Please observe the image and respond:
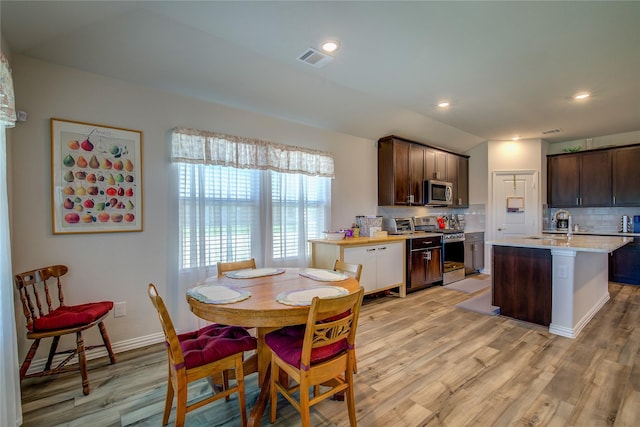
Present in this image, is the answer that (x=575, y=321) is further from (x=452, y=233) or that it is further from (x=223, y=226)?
(x=223, y=226)

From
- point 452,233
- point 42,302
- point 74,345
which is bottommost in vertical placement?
point 74,345

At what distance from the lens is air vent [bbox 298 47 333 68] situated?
2.52 m

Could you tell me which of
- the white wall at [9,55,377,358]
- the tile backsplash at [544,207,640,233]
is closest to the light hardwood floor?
the white wall at [9,55,377,358]

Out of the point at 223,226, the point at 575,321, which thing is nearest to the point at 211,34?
the point at 223,226

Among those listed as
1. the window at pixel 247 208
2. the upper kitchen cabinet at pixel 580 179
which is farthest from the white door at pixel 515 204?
the window at pixel 247 208

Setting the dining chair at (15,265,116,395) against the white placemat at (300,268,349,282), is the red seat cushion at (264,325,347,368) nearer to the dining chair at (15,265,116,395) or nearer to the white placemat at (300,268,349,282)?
the white placemat at (300,268,349,282)

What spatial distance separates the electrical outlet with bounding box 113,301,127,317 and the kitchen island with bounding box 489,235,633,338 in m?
3.92

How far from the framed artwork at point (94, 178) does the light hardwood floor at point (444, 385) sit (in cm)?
119

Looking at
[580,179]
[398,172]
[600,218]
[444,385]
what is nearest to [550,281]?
[444,385]

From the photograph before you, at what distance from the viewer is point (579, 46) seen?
96.8 inches

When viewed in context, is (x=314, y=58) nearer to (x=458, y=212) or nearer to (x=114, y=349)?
(x=114, y=349)

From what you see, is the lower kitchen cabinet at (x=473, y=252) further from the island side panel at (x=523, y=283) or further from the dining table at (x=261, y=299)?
the dining table at (x=261, y=299)

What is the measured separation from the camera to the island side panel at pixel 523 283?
3.07 metres

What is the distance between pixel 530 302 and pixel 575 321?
39cm
